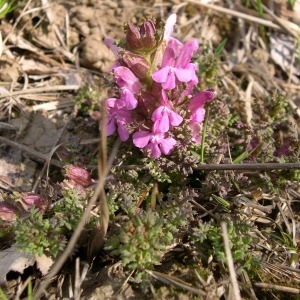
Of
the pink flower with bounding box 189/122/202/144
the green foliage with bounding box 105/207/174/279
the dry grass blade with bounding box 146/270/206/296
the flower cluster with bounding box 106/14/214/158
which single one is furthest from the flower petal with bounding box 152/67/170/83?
the dry grass blade with bounding box 146/270/206/296

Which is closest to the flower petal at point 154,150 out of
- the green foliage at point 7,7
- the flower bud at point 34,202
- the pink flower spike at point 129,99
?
the pink flower spike at point 129,99

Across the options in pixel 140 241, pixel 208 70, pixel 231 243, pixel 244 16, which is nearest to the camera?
pixel 140 241

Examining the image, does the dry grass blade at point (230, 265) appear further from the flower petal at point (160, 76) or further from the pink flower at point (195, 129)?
the flower petal at point (160, 76)

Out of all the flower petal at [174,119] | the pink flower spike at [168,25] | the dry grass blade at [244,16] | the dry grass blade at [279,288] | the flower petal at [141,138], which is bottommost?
the dry grass blade at [279,288]

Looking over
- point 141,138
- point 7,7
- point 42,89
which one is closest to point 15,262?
point 141,138

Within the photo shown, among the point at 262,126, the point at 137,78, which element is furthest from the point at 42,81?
the point at 262,126

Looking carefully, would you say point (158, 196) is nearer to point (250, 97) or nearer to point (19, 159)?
point (19, 159)

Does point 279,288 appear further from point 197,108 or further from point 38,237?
point 38,237

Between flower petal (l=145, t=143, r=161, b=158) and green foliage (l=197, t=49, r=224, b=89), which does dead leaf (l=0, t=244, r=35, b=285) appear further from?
green foliage (l=197, t=49, r=224, b=89)
